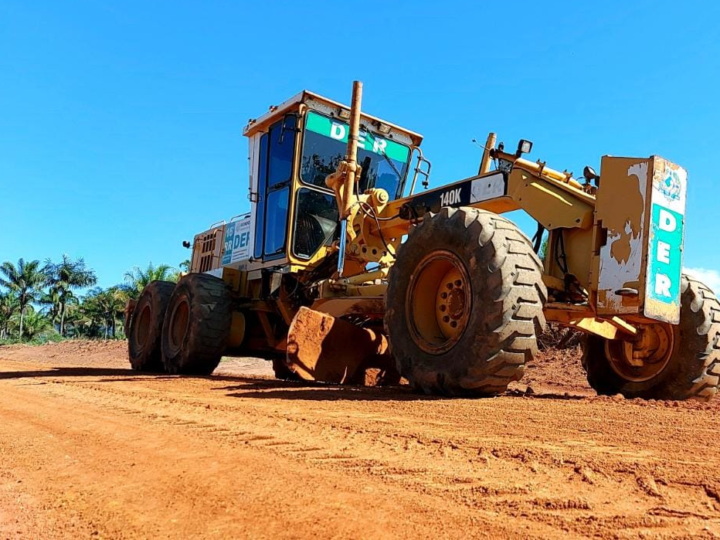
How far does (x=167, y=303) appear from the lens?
32.9 feet

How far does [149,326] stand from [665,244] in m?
8.09

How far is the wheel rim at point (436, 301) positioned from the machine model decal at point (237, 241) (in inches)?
186

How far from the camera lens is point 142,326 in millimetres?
10969

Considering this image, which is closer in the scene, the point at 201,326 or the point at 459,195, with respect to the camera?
the point at 459,195

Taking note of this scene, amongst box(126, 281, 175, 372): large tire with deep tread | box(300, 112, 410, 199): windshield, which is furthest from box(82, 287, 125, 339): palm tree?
box(300, 112, 410, 199): windshield

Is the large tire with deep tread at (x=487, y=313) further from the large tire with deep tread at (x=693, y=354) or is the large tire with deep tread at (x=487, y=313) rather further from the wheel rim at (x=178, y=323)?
the wheel rim at (x=178, y=323)

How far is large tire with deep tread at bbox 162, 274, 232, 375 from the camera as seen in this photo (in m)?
8.39

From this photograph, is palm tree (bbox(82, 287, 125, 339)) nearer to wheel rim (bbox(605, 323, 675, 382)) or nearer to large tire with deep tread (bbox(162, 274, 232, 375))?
large tire with deep tread (bbox(162, 274, 232, 375))

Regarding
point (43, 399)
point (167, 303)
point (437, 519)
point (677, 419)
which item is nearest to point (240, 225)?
point (167, 303)

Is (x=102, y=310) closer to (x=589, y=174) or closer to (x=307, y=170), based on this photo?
(x=307, y=170)

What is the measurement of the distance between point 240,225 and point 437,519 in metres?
8.54

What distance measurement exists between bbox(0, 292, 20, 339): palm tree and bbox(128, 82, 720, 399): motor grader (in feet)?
169

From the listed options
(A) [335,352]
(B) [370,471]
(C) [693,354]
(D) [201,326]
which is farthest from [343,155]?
(B) [370,471]

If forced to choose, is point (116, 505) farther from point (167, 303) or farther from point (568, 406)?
point (167, 303)
